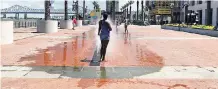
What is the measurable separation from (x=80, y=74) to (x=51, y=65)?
1951mm

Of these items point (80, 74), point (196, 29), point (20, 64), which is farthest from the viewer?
point (196, 29)

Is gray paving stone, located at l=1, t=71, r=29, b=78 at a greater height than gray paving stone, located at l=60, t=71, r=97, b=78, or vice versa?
gray paving stone, located at l=1, t=71, r=29, b=78

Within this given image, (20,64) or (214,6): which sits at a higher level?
(214,6)

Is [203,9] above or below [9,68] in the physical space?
above

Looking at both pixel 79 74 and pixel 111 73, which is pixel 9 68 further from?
pixel 111 73

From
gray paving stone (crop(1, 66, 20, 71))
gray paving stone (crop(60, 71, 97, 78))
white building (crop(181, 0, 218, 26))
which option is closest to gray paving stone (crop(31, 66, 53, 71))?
gray paving stone (crop(1, 66, 20, 71))

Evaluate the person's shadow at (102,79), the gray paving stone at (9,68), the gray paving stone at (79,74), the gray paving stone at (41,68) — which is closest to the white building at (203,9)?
the gray paving stone at (41,68)

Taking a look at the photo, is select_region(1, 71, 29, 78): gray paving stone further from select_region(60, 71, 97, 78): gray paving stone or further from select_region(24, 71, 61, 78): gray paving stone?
select_region(60, 71, 97, 78): gray paving stone

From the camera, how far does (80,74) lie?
32.3ft

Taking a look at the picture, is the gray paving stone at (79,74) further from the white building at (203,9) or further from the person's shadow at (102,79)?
the white building at (203,9)

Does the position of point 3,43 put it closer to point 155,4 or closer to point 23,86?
point 23,86

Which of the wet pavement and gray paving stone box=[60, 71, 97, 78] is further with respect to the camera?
gray paving stone box=[60, 71, 97, 78]

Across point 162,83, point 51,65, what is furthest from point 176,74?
point 51,65

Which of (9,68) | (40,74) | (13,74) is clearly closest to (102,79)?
(40,74)
